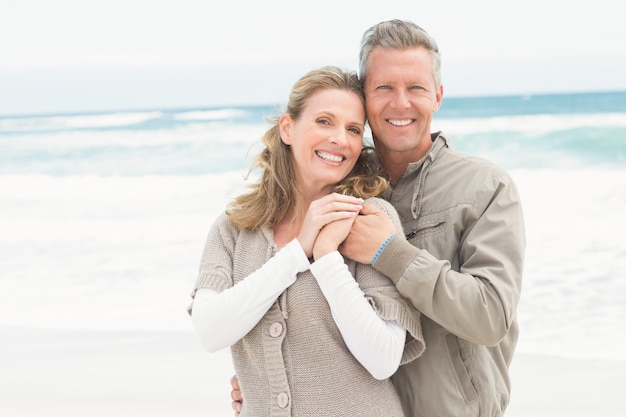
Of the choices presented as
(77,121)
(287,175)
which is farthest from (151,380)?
(77,121)

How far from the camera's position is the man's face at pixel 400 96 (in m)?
2.70

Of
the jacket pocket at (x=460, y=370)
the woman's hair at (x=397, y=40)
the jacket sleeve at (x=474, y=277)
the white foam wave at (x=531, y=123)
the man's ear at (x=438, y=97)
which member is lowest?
the white foam wave at (x=531, y=123)

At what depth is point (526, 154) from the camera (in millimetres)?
14375

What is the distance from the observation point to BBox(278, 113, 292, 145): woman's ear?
2.63 meters

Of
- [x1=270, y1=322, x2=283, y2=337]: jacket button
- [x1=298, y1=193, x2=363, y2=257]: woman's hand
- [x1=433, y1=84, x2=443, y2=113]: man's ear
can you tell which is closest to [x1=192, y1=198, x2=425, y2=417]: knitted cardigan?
[x1=270, y1=322, x2=283, y2=337]: jacket button

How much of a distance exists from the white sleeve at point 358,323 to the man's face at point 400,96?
2.01ft

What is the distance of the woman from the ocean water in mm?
474

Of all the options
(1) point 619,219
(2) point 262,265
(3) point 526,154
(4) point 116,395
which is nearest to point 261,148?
(2) point 262,265

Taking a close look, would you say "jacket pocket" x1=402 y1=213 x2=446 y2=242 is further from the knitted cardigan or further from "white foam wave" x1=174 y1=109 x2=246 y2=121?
"white foam wave" x1=174 y1=109 x2=246 y2=121

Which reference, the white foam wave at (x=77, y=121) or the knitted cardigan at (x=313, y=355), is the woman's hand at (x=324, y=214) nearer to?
the knitted cardigan at (x=313, y=355)

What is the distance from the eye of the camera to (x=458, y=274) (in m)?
2.30

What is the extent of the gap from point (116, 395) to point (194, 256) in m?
3.18

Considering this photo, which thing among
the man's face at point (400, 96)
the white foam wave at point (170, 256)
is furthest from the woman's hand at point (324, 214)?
the white foam wave at point (170, 256)

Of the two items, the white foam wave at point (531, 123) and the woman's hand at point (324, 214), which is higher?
the woman's hand at point (324, 214)
